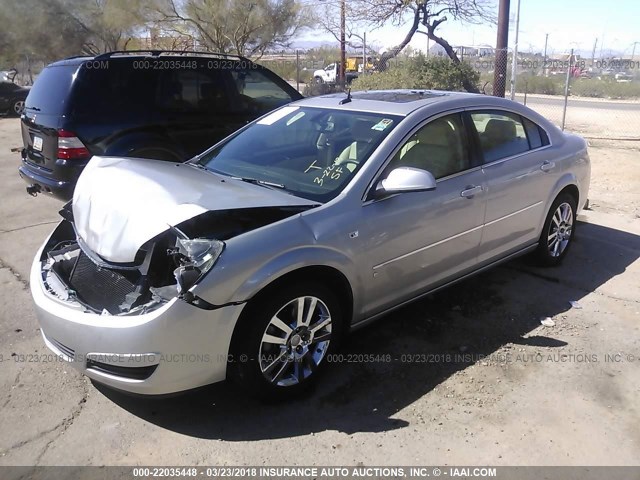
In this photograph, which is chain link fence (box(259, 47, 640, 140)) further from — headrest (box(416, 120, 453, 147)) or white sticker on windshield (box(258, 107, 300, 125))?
white sticker on windshield (box(258, 107, 300, 125))

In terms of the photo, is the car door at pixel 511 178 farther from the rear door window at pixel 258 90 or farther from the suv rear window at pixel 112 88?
the suv rear window at pixel 112 88

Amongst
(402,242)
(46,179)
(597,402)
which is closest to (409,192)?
(402,242)

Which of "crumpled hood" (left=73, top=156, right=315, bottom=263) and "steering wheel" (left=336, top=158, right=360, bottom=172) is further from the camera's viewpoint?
"steering wheel" (left=336, top=158, right=360, bottom=172)

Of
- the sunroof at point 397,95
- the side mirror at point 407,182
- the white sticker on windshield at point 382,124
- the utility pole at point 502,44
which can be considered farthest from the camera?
the utility pole at point 502,44

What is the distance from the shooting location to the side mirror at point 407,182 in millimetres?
3354

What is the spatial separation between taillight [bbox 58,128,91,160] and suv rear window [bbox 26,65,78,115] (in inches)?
10.6

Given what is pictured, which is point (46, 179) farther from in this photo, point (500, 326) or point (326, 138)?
point (500, 326)

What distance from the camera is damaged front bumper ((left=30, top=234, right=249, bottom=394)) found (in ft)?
8.95

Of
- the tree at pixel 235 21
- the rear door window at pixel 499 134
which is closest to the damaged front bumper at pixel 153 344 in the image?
the rear door window at pixel 499 134

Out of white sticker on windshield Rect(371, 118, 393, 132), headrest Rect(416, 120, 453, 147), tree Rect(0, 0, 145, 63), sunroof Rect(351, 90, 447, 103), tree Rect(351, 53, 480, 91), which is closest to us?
white sticker on windshield Rect(371, 118, 393, 132)

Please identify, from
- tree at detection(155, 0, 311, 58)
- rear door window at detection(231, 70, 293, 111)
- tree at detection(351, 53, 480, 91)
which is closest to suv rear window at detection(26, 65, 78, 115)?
rear door window at detection(231, 70, 293, 111)

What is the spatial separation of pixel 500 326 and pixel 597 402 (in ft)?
3.24

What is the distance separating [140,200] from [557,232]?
3.79 metres

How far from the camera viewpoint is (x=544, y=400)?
3307 mm
